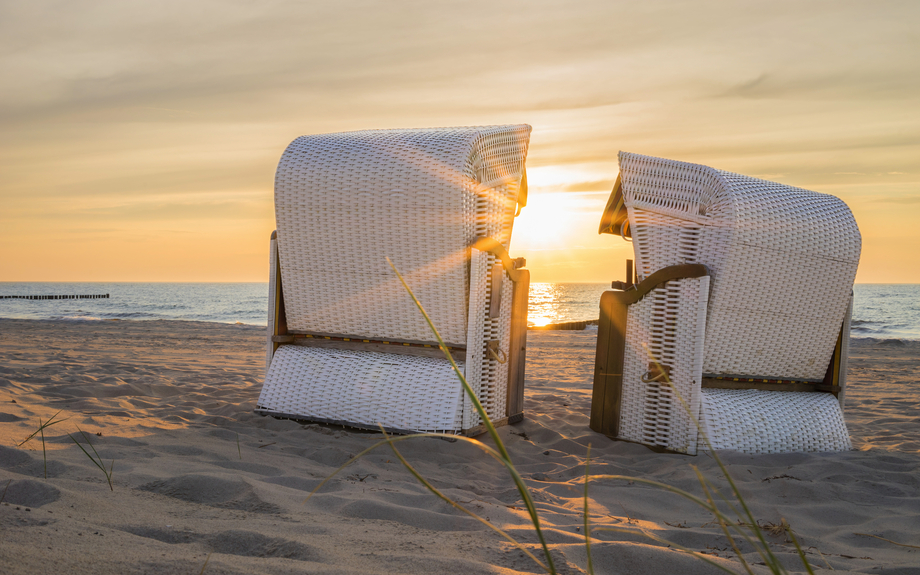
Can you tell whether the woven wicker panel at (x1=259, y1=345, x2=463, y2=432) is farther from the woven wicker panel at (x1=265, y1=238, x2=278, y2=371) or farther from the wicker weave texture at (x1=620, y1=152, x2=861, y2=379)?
the wicker weave texture at (x1=620, y1=152, x2=861, y2=379)

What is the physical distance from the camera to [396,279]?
4.05 meters

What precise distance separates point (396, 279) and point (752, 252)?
228 centimetres

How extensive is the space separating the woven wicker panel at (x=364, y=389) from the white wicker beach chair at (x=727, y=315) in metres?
1.23

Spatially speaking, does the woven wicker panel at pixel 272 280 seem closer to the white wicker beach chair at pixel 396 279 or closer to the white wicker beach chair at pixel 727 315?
the white wicker beach chair at pixel 396 279

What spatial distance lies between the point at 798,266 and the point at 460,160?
2305 millimetres

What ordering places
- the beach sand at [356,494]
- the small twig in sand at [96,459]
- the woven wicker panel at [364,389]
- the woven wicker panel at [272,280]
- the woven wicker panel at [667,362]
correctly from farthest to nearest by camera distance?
the woven wicker panel at [272,280]
the woven wicker panel at [364,389]
the woven wicker panel at [667,362]
the small twig in sand at [96,459]
the beach sand at [356,494]

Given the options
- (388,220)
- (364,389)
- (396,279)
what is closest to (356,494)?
(364,389)

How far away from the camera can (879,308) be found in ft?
111

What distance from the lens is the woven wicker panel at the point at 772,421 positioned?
375cm

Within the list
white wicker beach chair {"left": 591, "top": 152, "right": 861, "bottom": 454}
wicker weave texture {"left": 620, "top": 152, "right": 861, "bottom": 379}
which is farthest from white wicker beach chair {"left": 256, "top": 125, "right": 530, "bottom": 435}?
wicker weave texture {"left": 620, "top": 152, "right": 861, "bottom": 379}

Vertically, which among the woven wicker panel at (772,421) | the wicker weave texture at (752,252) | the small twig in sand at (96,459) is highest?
the wicker weave texture at (752,252)

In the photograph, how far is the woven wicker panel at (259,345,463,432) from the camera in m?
3.81

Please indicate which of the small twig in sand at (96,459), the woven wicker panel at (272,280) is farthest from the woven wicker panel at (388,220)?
the small twig in sand at (96,459)

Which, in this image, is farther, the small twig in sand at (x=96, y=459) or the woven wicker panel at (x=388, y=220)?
the woven wicker panel at (x=388, y=220)
